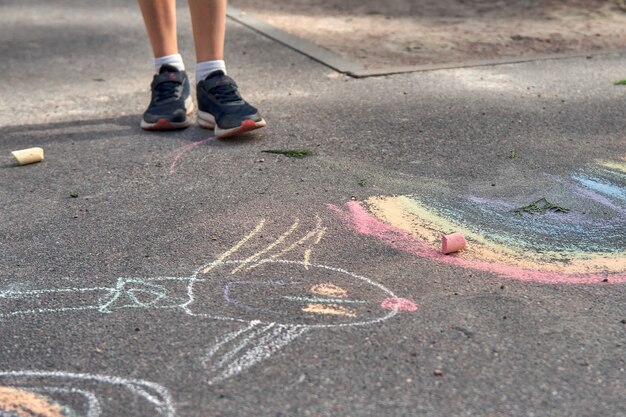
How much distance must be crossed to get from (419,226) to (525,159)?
2.81 feet

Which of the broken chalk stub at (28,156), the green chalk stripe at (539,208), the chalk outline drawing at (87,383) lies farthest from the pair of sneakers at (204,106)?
the chalk outline drawing at (87,383)

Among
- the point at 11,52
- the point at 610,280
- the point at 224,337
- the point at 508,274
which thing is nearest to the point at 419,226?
the point at 508,274

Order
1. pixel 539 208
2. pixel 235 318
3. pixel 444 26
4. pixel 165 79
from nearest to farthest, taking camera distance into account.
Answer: pixel 235 318, pixel 539 208, pixel 165 79, pixel 444 26

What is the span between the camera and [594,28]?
21.5ft

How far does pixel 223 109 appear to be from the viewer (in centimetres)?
421

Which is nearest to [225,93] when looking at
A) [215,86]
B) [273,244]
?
[215,86]

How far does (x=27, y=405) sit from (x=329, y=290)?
3.05 feet

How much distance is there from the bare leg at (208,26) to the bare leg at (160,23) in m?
0.17

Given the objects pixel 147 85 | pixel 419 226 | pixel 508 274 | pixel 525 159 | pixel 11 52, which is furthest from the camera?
pixel 11 52

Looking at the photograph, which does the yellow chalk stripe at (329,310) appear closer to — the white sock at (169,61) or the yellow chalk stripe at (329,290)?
the yellow chalk stripe at (329,290)

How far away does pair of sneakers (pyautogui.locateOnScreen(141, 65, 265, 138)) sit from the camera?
418 centimetres

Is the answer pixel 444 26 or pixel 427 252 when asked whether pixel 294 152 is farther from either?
pixel 444 26

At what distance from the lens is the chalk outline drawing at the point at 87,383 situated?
2.23 meters

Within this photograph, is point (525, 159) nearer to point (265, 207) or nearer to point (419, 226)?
point (419, 226)
